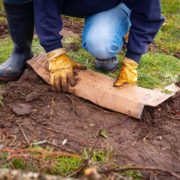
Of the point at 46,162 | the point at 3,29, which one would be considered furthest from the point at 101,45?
the point at 3,29

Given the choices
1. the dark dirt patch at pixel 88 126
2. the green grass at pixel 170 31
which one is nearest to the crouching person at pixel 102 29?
the dark dirt patch at pixel 88 126

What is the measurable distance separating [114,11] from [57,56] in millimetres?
556

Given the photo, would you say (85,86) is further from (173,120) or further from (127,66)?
(173,120)

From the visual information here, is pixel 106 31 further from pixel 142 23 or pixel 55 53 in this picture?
pixel 55 53

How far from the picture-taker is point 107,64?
3.12m

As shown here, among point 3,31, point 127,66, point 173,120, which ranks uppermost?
point 127,66

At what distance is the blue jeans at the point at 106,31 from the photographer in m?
2.85

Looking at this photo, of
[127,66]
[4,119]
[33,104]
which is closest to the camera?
[4,119]

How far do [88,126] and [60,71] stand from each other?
43cm

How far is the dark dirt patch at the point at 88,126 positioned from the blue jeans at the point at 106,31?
Answer: 1.36 feet

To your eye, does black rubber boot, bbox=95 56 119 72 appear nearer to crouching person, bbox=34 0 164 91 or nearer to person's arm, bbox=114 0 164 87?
crouching person, bbox=34 0 164 91

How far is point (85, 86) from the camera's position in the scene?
106 inches

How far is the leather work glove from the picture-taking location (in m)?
2.67

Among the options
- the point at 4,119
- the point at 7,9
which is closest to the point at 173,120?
the point at 4,119
